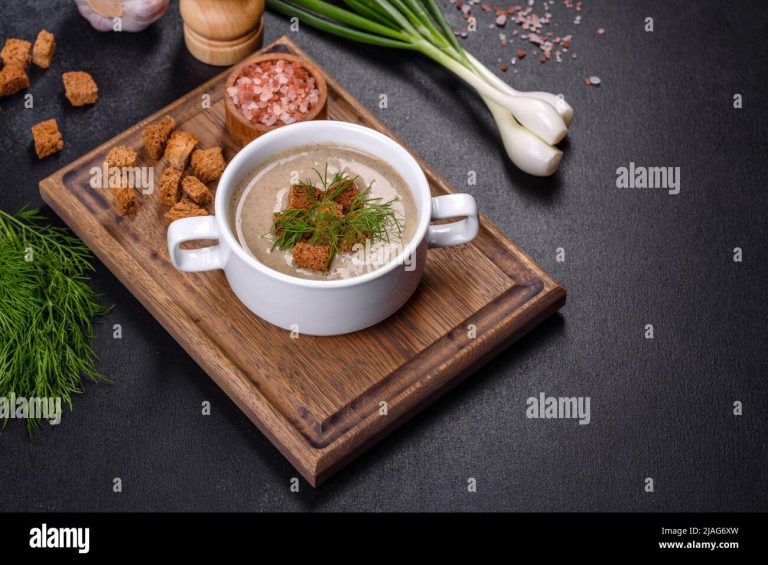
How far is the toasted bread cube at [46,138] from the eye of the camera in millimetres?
3152

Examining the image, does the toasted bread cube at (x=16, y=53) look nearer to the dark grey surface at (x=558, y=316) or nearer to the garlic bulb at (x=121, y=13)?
the dark grey surface at (x=558, y=316)

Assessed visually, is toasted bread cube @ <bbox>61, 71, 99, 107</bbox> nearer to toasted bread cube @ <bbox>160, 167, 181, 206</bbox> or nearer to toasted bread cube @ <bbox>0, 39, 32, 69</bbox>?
toasted bread cube @ <bbox>0, 39, 32, 69</bbox>

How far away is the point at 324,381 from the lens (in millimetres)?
2688

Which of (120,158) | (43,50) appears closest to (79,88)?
(43,50)

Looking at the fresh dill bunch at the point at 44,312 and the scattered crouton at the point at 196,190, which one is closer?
the fresh dill bunch at the point at 44,312

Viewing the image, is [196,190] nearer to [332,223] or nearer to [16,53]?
[332,223]

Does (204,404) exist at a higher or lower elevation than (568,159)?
lower

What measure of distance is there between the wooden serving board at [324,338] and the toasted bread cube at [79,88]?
1.03 ft

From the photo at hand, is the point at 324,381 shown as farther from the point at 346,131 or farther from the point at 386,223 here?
the point at 346,131

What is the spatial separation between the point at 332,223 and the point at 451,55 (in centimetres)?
100

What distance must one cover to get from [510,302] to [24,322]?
1234 mm

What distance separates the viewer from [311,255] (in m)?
2.59

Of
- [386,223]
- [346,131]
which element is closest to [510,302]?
[386,223]

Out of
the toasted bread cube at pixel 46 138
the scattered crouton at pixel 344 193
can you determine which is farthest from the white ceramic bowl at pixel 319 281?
the toasted bread cube at pixel 46 138
